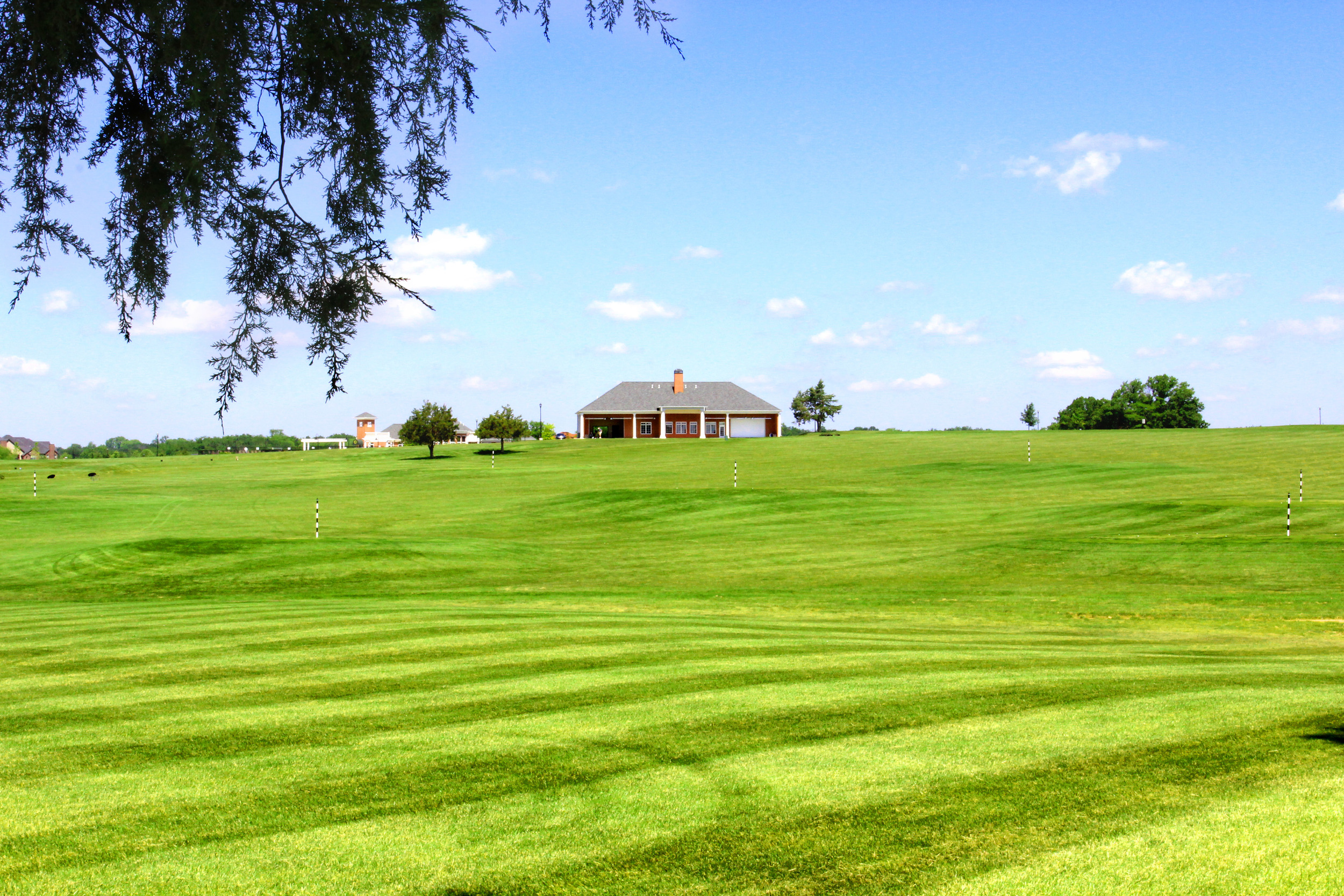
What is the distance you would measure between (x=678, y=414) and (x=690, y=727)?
106 metres

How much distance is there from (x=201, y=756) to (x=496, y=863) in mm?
3873

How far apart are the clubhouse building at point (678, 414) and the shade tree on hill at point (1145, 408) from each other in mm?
48893

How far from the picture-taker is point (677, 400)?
116m

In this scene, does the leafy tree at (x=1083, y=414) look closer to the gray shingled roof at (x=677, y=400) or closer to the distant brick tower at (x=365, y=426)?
the gray shingled roof at (x=677, y=400)

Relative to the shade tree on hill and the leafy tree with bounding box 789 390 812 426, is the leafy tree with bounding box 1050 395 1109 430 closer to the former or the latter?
the shade tree on hill

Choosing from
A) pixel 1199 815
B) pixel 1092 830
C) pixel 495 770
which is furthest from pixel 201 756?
pixel 1199 815

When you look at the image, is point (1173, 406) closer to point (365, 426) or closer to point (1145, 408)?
point (1145, 408)

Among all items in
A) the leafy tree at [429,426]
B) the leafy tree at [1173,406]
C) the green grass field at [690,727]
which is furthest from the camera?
the leafy tree at [1173,406]

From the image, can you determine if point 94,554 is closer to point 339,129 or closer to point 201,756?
point 201,756

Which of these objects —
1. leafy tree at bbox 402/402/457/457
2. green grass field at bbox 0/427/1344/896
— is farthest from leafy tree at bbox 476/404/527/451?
green grass field at bbox 0/427/1344/896

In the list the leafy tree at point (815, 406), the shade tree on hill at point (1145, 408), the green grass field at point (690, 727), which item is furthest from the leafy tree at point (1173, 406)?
the green grass field at point (690, 727)

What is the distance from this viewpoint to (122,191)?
19.4 feet

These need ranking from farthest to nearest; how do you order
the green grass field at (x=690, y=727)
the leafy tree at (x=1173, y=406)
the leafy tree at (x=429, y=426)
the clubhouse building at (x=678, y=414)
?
1. the leafy tree at (x=1173, y=406)
2. the clubhouse building at (x=678, y=414)
3. the leafy tree at (x=429, y=426)
4. the green grass field at (x=690, y=727)

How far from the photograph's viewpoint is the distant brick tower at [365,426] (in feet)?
572
